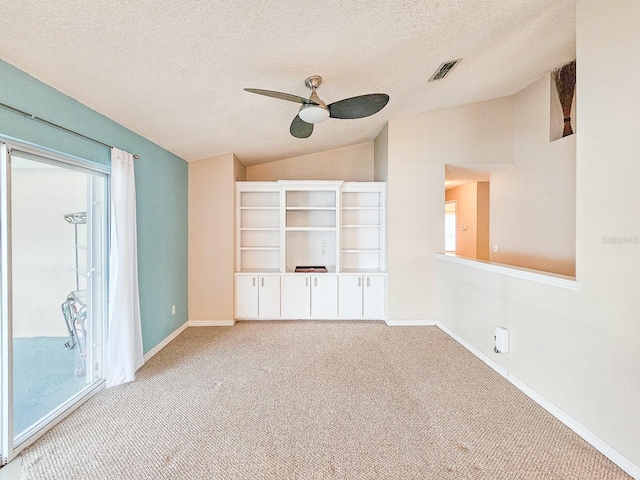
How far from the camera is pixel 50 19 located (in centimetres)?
141

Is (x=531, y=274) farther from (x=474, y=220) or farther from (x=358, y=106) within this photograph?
(x=474, y=220)

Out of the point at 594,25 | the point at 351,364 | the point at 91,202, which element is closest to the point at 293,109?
the point at 91,202

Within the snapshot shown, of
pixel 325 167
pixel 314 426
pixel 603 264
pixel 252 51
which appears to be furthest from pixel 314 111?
pixel 325 167

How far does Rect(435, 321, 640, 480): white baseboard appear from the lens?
158 centimetres

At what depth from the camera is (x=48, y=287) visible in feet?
7.60

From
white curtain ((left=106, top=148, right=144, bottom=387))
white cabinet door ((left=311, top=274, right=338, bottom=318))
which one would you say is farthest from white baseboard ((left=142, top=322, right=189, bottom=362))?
white cabinet door ((left=311, top=274, right=338, bottom=318))

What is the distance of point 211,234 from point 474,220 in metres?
4.79

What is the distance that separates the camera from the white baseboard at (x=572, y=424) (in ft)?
5.18

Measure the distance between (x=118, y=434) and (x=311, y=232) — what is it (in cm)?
341

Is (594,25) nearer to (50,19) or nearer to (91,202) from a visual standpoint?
(50,19)

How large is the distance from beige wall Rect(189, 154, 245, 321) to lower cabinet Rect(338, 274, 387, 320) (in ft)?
5.49

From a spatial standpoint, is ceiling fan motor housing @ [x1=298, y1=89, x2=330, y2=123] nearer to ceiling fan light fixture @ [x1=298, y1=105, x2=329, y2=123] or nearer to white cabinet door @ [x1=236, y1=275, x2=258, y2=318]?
ceiling fan light fixture @ [x1=298, y1=105, x2=329, y2=123]

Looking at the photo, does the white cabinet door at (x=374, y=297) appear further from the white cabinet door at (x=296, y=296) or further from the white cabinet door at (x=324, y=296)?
the white cabinet door at (x=296, y=296)

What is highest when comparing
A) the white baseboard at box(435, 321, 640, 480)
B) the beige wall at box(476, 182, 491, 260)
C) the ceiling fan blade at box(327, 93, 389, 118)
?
the ceiling fan blade at box(327, 93, 389, 118)
